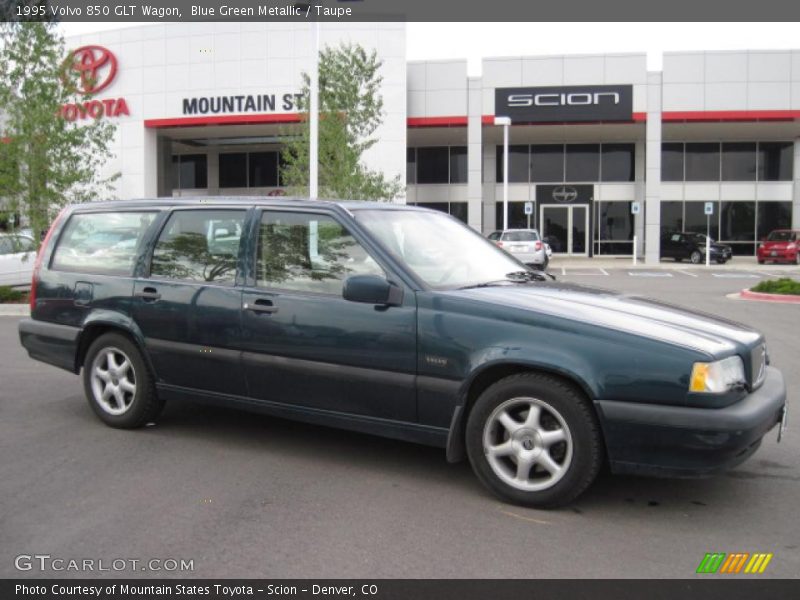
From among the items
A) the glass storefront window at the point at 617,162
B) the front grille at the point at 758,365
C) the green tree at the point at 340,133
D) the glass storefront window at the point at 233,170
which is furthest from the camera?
the glass storefront window at the point at 233,170

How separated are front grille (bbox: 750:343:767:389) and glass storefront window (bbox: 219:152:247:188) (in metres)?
37.8

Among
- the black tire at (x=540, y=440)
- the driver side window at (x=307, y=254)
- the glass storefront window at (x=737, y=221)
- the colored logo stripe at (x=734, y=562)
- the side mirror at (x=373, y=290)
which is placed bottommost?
the colored logo stripe at (x=734, y=562)

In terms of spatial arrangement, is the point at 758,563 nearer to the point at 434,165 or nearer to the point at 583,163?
the point at 434,165

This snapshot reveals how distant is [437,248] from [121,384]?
103 inches

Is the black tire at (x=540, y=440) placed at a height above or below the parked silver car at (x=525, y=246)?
below

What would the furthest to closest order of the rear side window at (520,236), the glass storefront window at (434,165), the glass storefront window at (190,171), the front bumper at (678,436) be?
the glass storefront window at (190,171) → the glass storefront window at (434,165) → the rear side window at (520,236) → the front bumper at (678,436)

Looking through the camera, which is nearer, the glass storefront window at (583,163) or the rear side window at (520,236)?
the rear side window at (520,236)

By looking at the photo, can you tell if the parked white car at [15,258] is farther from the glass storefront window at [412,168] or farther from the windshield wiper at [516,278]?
the glass storefront window at [412,168]

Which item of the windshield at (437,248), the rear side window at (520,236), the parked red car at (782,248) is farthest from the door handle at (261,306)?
the parked red car at (782,248)

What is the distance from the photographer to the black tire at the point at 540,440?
159 inches

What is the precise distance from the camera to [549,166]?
38219mm

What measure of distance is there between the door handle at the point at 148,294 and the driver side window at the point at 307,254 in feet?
2.92

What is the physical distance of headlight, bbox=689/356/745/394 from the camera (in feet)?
12.6

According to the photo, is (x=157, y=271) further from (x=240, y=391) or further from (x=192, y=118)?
(x=192, y=118)
